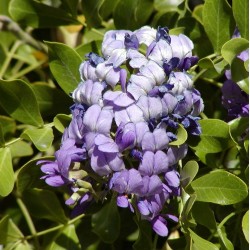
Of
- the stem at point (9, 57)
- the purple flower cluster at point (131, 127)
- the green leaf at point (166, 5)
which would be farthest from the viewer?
the stem at point (9, 57)

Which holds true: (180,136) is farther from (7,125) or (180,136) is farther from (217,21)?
(7,125)

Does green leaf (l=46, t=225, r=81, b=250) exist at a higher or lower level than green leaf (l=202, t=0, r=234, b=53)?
lower

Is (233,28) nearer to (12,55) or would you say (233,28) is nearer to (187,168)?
(187,168)

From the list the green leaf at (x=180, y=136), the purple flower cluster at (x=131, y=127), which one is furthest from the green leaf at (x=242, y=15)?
the green leaf at (x=180, y=136)

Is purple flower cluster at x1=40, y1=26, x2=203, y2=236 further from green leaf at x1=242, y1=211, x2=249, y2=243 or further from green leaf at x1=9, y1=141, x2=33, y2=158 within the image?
green leaf at x1=9, y1=141, x2=33, y2=158

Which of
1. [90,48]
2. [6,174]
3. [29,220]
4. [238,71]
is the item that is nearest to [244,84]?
[238,71]

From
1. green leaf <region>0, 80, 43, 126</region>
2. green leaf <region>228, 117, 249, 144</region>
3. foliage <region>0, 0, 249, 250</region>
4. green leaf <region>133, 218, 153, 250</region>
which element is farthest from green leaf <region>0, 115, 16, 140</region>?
green leaf <region>228, 117, 249, 144</region>

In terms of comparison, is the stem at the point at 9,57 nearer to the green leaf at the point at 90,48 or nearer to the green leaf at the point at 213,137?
the green leaf at the point at 90,48

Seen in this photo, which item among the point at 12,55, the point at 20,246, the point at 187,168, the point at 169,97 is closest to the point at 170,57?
the point at 169,97
